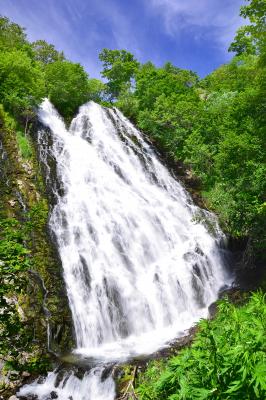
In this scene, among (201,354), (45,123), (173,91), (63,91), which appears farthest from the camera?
(173,91)

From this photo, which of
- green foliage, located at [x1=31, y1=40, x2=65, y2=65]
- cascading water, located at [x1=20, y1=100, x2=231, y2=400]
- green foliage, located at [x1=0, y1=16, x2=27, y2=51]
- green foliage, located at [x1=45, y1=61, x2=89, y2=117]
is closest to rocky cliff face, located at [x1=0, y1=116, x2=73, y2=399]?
cascading water, located at [x1=20, y1=100, x2=231, y2=400]

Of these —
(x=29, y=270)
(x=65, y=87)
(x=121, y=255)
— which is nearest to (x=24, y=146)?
(x=121, y=255)

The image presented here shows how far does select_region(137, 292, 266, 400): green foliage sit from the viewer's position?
9.82 feet

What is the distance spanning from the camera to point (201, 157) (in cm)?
2280

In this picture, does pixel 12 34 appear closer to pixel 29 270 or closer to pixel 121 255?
pixel 121 255

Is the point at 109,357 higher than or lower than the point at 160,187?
lower

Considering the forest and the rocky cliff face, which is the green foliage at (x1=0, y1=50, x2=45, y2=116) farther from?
the rocky cliff face

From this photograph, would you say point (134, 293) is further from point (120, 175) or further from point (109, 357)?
point (120, 175)

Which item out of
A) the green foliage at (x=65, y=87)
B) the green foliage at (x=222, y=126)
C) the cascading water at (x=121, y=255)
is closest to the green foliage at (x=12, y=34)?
the green foliage at (x=65, y=87)

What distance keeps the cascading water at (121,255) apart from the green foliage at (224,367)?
6.66 meters

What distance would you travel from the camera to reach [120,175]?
22.1 metres

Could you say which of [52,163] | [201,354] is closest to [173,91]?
[52,163]

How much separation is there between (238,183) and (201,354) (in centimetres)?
1097

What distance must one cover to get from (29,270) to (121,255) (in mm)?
8097
